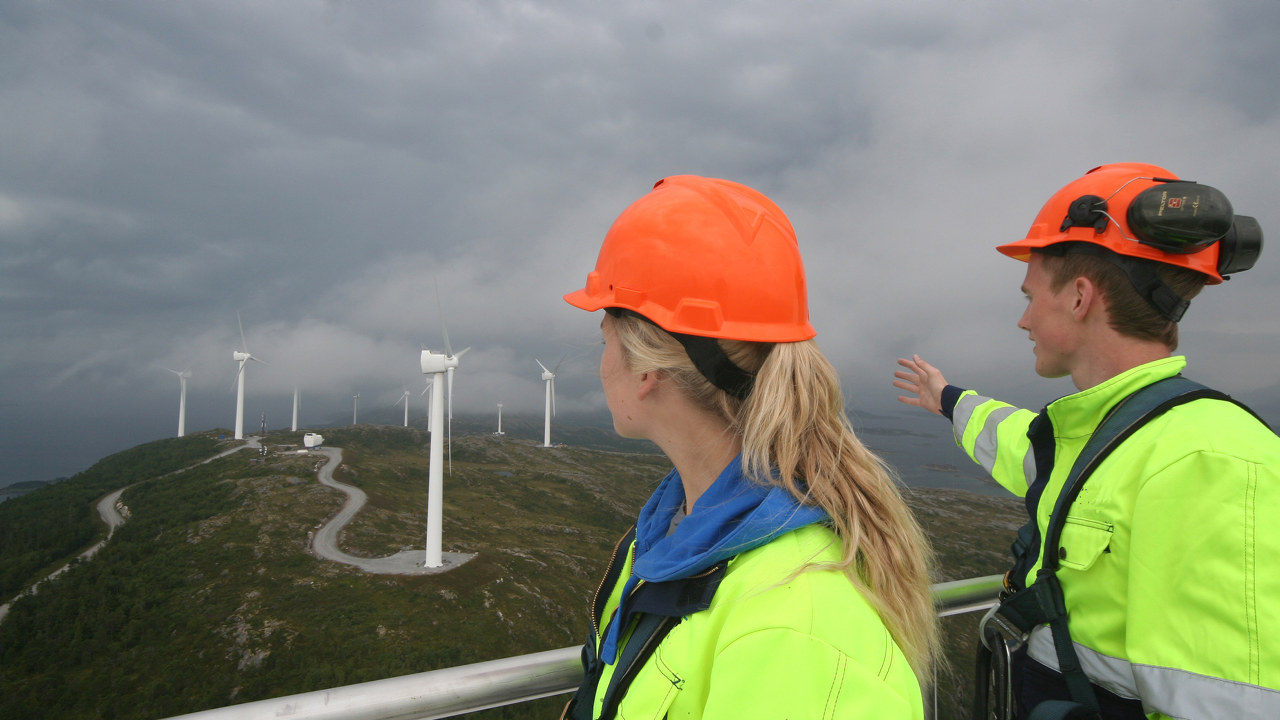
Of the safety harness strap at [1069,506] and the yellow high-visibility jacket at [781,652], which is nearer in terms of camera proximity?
the yellow high-visibility jacket at [781,652]

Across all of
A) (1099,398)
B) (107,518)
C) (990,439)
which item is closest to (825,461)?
(1099,398)

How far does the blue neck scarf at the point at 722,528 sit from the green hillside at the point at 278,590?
57.6ft

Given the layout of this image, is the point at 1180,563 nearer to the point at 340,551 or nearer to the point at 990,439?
the point at 990,439

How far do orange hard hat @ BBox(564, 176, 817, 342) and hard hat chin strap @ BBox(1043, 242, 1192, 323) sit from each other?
1920 mm

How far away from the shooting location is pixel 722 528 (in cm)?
198

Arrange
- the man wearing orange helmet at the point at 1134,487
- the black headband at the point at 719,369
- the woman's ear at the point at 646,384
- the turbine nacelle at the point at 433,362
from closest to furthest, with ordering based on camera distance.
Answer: the man wearing orange helmet at the point at 1134,487, the black headband at the point at 719,369, the woman's ear at the point at 646,384, the turbine nacelle at the point at 433,362

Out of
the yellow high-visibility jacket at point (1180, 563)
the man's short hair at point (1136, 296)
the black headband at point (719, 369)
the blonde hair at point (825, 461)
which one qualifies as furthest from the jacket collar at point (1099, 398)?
the black headband at point (719, 369)

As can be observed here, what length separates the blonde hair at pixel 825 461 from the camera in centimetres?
182

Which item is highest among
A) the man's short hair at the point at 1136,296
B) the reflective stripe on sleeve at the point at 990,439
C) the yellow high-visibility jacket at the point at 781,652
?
the man's short hair at the point at 1136,296

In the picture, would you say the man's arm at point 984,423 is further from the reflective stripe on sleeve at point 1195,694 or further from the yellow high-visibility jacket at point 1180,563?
the reflective stripe on sleeve at point 1195,694

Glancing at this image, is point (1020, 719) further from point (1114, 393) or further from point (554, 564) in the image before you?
point (554, 564)

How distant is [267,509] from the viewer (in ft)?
283

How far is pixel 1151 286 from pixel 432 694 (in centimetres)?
414

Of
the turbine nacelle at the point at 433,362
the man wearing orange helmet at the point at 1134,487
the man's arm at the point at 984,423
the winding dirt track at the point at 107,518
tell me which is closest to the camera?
the man wearing orange helmet at the point at 1134,487
